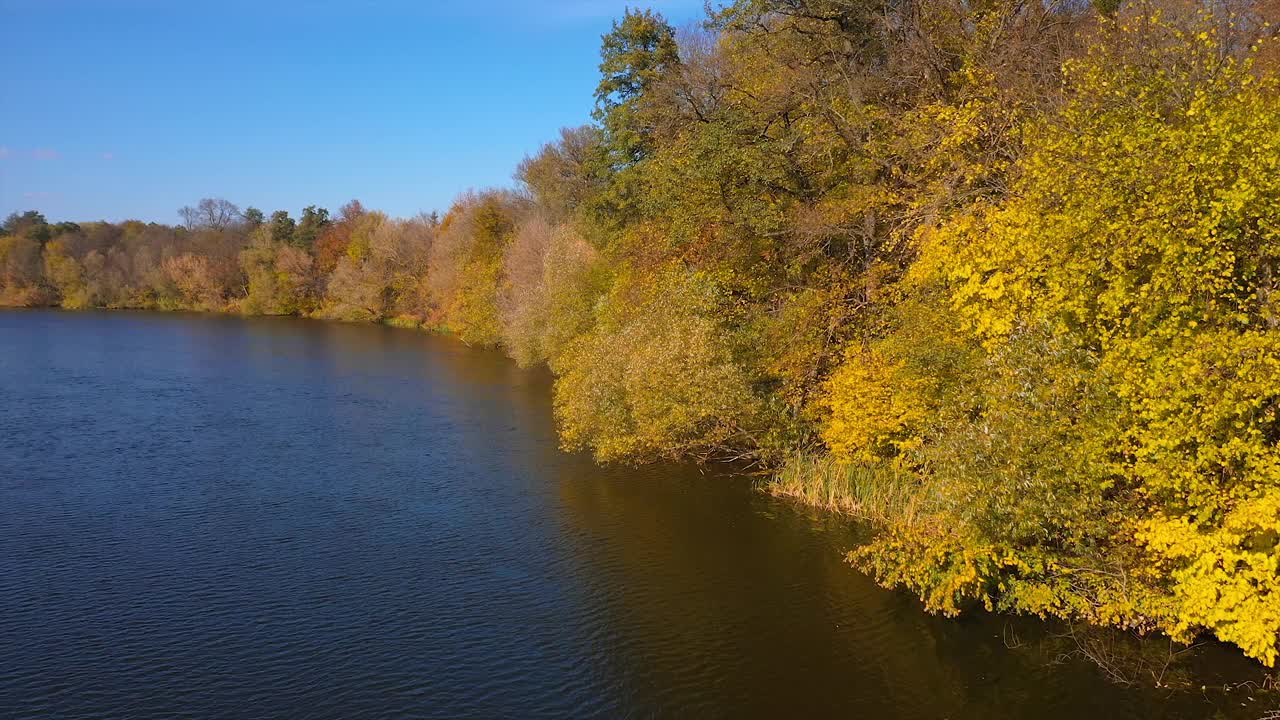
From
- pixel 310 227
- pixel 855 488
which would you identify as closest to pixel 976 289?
pixel 855 488

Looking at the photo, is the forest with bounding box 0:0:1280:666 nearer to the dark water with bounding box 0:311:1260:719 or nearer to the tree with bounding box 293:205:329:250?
the dark water with bounding box 0:311:1260:719

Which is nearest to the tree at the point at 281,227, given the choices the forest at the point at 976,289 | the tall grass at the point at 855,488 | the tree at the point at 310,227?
the tree at the point at 310,227

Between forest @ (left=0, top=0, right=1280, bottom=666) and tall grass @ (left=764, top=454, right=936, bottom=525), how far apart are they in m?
0.08

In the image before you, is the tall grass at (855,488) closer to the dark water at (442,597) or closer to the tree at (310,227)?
the dark water at (442,597)

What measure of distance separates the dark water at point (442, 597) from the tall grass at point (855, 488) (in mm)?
677

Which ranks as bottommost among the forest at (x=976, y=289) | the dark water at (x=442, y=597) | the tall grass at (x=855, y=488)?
the dark water at (x=442, y=597)

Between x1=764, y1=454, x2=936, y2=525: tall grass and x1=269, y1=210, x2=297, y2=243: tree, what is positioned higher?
x1=269, y1=210, x2=297, y2=243: tree

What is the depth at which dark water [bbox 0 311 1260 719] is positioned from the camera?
550 inches

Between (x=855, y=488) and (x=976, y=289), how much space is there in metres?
7.18

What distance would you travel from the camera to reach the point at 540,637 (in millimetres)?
15922

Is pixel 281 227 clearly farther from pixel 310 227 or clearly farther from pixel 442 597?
pixel 442 597

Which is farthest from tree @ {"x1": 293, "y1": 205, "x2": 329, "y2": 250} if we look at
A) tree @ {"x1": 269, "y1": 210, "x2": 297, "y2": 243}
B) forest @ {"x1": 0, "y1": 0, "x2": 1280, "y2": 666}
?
forest @ {"x1": 0, "y1": 0, "x2": 1280, "y2": 666}

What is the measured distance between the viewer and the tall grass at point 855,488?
815 inches

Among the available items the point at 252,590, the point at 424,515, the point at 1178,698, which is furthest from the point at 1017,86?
the point at 252,590
